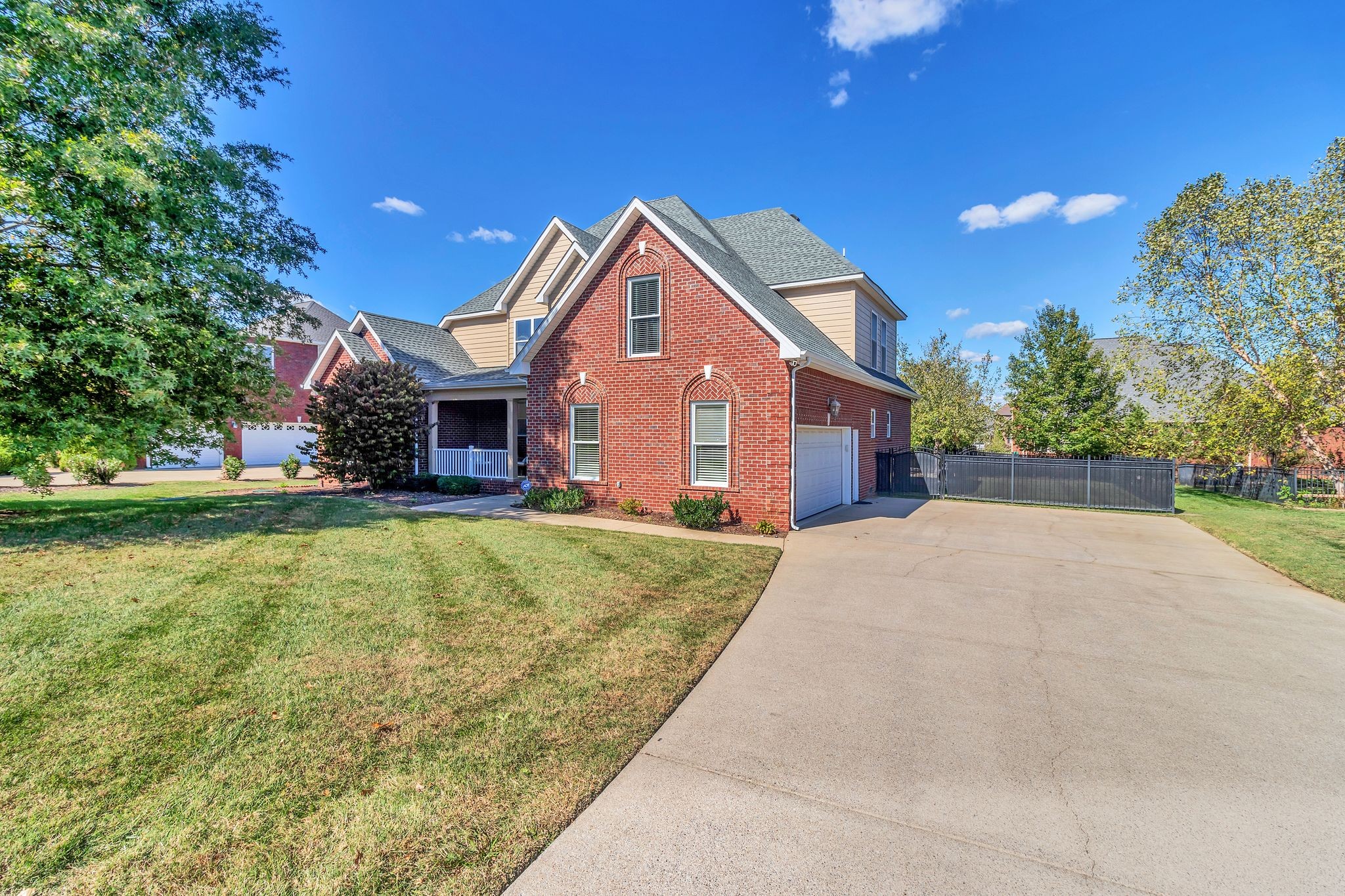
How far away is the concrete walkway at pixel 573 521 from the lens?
9969 millimetres

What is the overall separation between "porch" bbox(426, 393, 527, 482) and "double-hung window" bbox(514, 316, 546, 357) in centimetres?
205

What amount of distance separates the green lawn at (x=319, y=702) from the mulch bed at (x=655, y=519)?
2.69m

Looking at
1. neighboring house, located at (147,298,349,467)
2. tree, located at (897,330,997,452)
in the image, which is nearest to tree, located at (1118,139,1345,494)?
tree, located at (897,330,997,452)

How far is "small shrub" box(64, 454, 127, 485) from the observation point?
16.9 metres

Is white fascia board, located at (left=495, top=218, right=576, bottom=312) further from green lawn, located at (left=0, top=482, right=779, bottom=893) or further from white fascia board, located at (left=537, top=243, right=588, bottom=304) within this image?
green lawn, located at (left=0, top=482, right=779, bottom=893)

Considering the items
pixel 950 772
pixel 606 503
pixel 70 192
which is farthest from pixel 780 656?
pixel 70 192

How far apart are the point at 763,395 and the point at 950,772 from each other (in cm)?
795

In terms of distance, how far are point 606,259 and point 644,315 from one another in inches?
62.7

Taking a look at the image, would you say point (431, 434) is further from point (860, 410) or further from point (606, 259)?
point (860, 410)

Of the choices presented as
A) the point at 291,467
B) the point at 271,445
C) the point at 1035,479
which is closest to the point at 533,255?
the point at 291,467

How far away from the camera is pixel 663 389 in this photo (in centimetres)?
1172

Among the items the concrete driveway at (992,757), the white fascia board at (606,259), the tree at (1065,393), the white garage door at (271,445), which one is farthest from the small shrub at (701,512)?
the white garage door at (271,445)

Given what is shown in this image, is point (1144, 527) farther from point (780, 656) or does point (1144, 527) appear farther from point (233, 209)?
point (233, 209)

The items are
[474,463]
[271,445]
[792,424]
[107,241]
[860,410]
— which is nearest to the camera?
[107,241]
